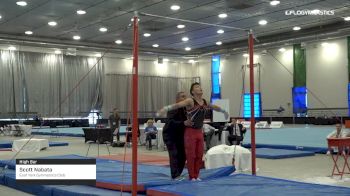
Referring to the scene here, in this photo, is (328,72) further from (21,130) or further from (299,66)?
(21,130)

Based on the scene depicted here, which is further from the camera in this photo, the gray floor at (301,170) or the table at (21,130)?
the table at (21,130)

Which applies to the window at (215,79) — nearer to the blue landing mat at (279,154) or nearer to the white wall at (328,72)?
the white wall at (328,72)

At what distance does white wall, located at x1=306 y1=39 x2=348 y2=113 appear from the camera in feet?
79.0

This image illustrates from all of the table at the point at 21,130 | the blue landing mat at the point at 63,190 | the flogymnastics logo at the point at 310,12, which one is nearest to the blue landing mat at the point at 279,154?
the blue landing mat at the point at 63,190

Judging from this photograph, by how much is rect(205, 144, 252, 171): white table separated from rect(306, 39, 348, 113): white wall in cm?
1719

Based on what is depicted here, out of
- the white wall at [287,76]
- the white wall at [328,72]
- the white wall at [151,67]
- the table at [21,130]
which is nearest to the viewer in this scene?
the table at [21,130]

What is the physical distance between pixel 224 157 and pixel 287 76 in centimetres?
1998

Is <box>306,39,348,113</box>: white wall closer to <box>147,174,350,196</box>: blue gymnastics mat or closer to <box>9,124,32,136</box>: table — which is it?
<box>9,124,32,136</box>: table

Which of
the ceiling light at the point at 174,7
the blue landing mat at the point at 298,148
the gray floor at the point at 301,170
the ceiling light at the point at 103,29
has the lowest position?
the gray floor at the point at 301,170

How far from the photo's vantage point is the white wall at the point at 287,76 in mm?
24328

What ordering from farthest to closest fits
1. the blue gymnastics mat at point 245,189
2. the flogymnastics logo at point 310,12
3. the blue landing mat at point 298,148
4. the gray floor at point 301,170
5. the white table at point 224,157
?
the flogymnastics logo at point 310,12
the blue landing mat at point 298,148
the white table at point 224,157
the gray floor at point 301,170
the blue gymnastics mat at point 245,189

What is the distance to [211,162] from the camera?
816cm

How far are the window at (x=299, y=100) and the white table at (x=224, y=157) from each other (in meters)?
18.7

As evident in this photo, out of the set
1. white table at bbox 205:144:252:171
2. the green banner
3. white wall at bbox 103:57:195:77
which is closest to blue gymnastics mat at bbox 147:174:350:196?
white table at bbox 205:144:252:171
